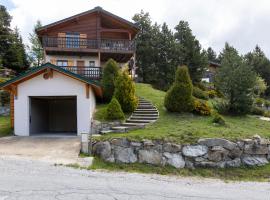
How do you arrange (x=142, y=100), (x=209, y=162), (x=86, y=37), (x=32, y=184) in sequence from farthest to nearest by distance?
(x=86, y=37), (x=142, y=100), (x=209, y=162), (x=32, y=184)

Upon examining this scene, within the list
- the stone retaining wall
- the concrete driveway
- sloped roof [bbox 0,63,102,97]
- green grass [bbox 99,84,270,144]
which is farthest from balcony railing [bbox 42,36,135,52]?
the stone retaining wall

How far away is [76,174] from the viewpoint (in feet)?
31.9

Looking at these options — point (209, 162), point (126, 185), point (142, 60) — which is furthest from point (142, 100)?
point (142, 60)

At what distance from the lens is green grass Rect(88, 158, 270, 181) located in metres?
11.5

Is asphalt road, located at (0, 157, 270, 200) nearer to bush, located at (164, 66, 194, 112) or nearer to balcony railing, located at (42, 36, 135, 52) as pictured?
bush, located at (164, 66, 194, 112)

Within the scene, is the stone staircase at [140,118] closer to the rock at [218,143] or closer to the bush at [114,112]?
the bush at [114,112]

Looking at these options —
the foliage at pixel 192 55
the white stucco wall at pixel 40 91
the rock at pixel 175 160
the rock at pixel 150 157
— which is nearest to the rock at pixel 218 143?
the rock at pixel 175 160

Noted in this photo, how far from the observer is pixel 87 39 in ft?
95.0

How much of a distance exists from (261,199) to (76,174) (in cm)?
567

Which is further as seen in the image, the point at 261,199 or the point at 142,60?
the point at 142,60

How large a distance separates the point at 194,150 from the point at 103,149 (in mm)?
3874

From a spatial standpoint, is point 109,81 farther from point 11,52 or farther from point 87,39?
point 11,52

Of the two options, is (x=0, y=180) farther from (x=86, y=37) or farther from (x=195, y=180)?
(x=86, y=37)

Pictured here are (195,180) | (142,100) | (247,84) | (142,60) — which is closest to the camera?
(195,180)
